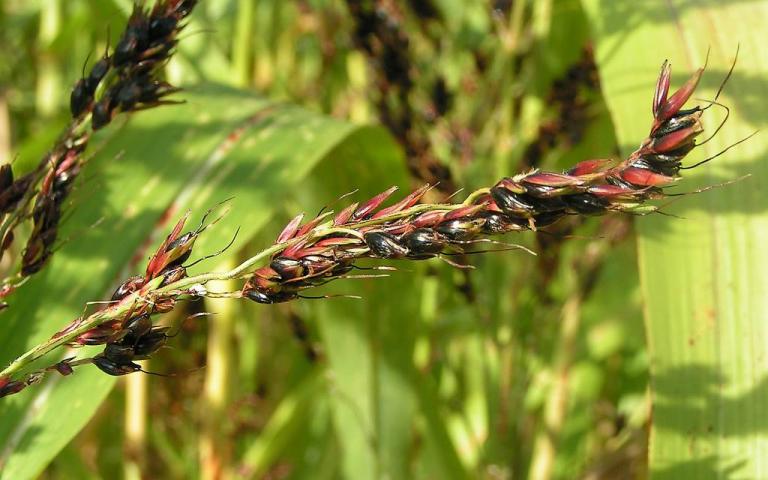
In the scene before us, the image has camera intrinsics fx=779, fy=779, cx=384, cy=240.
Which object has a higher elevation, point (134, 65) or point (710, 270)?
point (134, 65)

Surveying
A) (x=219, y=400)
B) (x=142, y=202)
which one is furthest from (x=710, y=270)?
(x=219, y=400)

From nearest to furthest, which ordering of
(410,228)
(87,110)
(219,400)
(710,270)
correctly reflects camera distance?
(410,228)
(87,110)
(710,270)
(219,400)

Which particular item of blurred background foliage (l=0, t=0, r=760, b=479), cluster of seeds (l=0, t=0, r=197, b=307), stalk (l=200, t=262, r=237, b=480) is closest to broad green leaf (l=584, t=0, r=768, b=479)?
blurred background foliage (l=0, t=0, r=760, b=479)

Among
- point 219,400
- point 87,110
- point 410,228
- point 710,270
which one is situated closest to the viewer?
point 410,228

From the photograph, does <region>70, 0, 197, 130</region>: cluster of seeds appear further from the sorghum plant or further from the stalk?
the stalk

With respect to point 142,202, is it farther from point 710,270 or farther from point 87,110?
point 710,270

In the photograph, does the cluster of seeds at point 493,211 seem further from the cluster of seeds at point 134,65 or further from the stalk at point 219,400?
the stalk at point 219,400

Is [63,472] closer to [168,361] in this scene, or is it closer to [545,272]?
[168,361]
